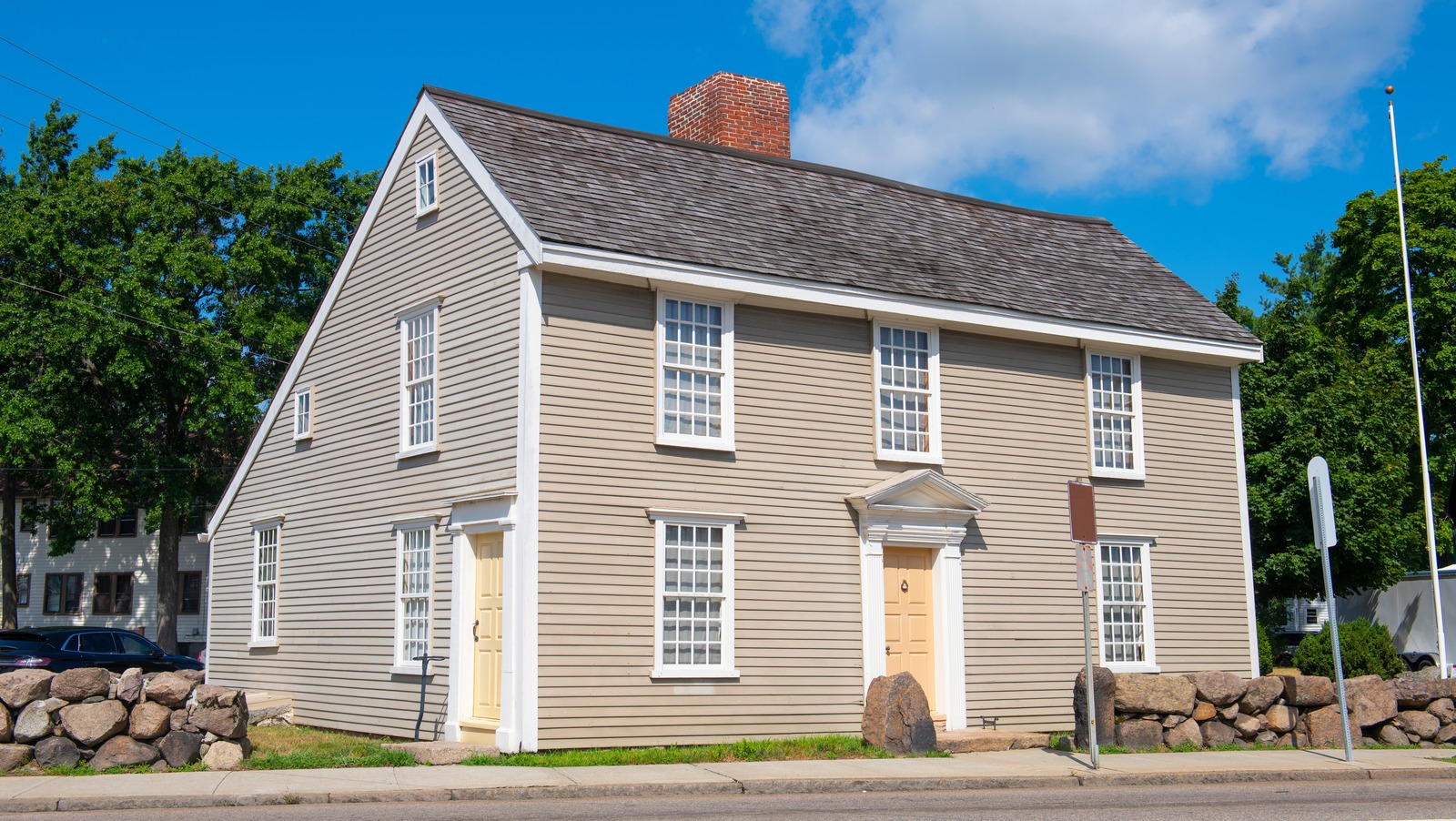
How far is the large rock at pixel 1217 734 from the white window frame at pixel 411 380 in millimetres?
10206

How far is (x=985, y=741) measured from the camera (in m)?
16.0

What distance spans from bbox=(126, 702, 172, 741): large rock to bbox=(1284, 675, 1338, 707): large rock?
43.2 ft

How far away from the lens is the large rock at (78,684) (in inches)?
484

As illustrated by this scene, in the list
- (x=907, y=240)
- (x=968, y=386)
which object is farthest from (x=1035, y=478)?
(x=907, y=240)

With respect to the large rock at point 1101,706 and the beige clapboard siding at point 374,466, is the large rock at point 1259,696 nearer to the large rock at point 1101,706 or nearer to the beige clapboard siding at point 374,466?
the large rock at point 1101,706

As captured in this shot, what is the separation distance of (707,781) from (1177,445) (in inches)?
429

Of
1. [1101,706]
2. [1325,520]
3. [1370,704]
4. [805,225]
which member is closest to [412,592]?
[805,225]

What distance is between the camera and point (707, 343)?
16.2 metres

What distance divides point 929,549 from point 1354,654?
12437mm

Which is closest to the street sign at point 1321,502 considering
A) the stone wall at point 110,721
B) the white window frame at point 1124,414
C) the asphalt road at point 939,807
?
the asphalt road at point 939,807

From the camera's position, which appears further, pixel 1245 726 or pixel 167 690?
pixel 1245 726

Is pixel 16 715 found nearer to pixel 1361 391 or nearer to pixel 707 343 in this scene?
pixel 707 343

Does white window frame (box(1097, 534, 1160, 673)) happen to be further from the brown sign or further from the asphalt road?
the asphalt road

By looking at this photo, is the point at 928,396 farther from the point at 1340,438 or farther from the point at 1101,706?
the point at 1340,438
